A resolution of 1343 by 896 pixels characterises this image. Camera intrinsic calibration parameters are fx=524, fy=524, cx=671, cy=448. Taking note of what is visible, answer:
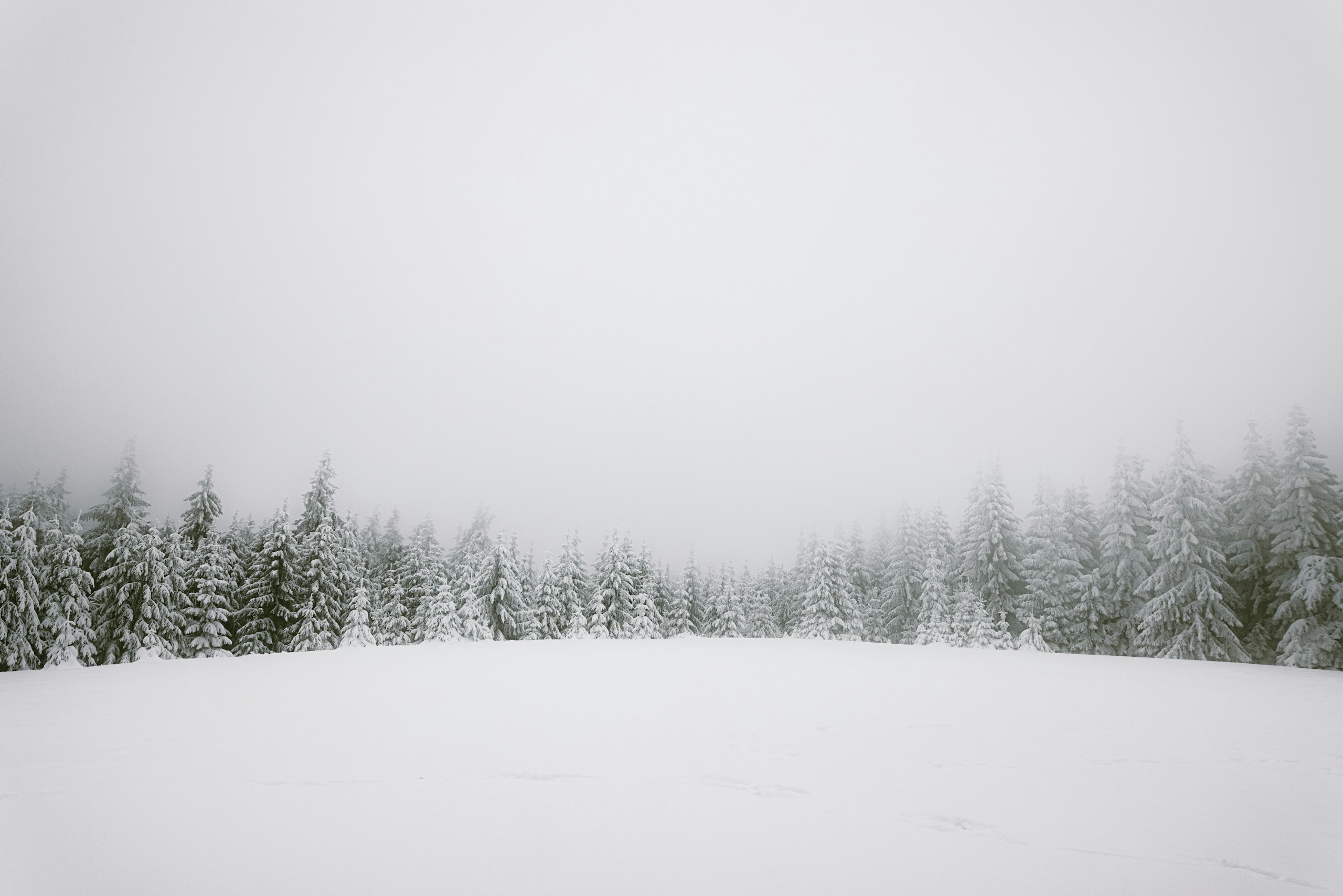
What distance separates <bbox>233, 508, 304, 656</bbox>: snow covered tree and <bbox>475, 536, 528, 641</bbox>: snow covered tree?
35.5 feet

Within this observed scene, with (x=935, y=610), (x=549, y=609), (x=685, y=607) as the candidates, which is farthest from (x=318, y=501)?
(x=935, y=610)

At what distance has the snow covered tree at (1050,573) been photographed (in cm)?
2903

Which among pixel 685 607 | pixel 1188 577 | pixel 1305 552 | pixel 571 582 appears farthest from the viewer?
pixel 685 607

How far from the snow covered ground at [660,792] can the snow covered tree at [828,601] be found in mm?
32266

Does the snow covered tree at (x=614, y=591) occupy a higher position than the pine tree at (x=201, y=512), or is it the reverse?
the pine tree at (x=201, y=512)

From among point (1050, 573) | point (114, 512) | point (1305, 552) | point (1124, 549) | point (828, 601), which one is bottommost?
point (828, 601)

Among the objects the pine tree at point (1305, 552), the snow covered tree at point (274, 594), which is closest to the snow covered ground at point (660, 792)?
the pine tree at point (1305, 552)

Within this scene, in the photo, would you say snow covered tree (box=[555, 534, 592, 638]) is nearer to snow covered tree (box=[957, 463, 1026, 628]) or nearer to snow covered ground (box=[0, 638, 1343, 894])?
snow covered tree (box=[957, 463, 1026, 628])

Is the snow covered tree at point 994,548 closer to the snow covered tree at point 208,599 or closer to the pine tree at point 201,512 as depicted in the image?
the snow covered tree at point 208,599

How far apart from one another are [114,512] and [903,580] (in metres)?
51.3

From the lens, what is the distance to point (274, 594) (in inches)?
1112

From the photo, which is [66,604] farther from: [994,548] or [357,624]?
[994,548]

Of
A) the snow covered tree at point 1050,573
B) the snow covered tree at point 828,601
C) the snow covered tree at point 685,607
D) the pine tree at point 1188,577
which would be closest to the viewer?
the pine tree at point 1188,577

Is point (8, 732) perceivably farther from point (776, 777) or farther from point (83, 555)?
point (83, 555)
